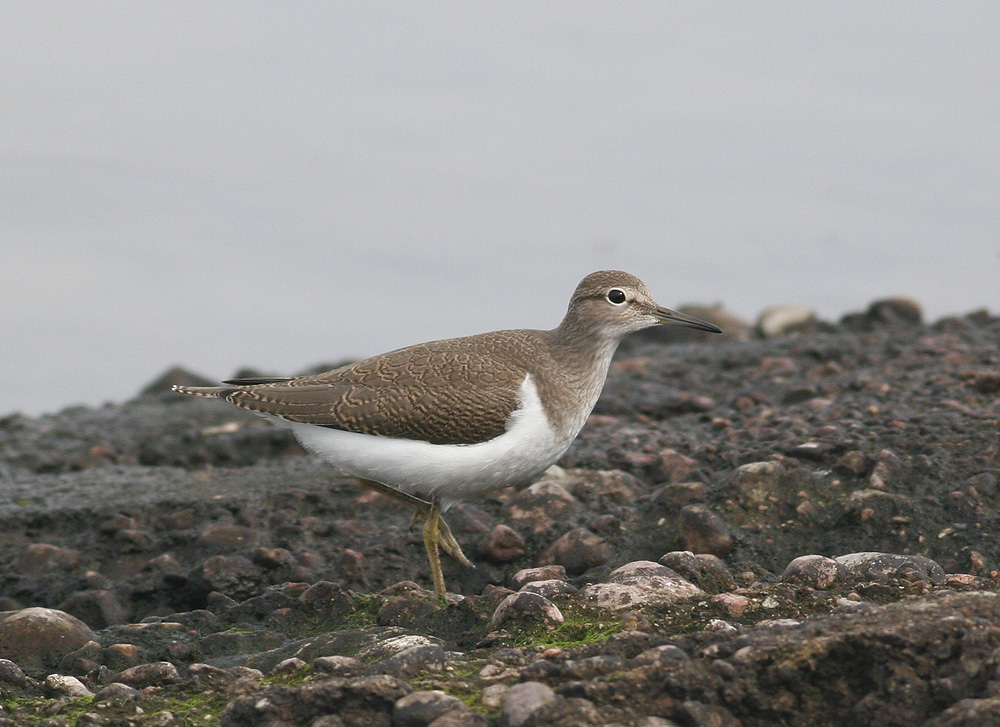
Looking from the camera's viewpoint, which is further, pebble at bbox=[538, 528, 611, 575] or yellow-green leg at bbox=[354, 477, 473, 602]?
pebble at bbox=[538, 528, 611, 575]

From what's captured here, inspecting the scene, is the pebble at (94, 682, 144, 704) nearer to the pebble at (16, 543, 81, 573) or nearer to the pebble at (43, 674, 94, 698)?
the pebble at (43, 674, 94, 698)

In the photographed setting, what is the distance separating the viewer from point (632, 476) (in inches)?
313

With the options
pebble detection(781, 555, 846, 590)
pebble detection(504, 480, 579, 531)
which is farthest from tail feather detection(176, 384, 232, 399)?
pebble detection(781, 555, 846, 590)

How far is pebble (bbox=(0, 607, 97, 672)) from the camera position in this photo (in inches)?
217

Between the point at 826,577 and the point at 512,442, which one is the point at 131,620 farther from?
the point at 826,577

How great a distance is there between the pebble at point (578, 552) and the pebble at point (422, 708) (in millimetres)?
2570

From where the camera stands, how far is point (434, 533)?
6.53 metres

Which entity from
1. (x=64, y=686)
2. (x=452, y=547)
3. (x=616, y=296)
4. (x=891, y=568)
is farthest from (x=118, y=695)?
(x=616, y=296)

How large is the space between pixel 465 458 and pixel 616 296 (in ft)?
5.14

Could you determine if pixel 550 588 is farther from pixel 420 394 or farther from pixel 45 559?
pixel 45 559

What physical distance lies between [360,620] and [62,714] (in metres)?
1.72

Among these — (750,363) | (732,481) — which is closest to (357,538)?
(732,481)

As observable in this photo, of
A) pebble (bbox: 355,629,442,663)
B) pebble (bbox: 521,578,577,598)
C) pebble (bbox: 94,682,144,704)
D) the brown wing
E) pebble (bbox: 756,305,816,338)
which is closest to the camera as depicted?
pebble (bbox: 94,682,144,704)

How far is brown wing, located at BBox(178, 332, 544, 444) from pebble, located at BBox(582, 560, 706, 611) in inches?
62.6
